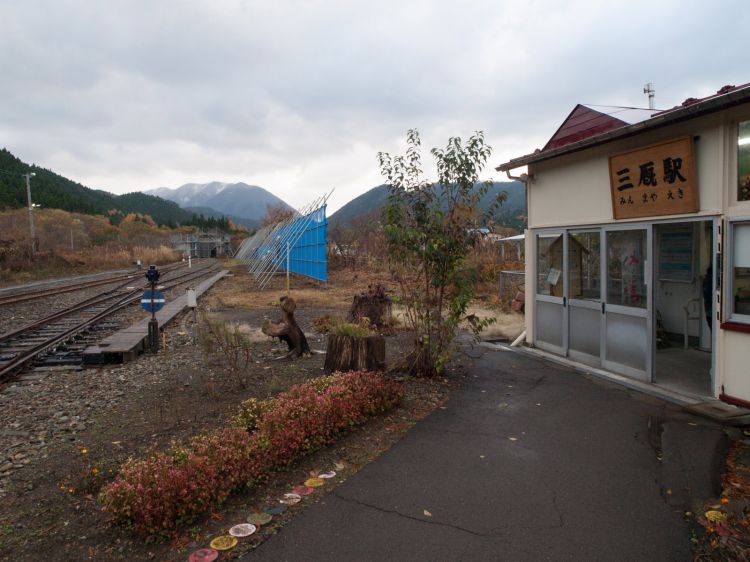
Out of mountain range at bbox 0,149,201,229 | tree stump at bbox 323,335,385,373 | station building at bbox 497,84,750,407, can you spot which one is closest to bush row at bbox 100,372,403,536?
Answer: tree stump at bbox 323,335,385,373

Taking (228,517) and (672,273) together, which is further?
(672,273)

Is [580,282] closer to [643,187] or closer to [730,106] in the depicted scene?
[643,187]

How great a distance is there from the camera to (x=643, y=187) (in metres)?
6.46

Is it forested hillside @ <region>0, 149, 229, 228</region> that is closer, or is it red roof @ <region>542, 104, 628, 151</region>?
red roof @ <region>542, 104, 628, 151</region>

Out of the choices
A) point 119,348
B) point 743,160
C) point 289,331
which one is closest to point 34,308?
point 119,348

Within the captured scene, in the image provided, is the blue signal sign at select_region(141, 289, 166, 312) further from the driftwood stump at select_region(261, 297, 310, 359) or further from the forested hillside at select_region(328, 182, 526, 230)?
the forested hillside at select_region(328, 182, 526, 230)

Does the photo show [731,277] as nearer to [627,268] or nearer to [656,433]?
[627,268]

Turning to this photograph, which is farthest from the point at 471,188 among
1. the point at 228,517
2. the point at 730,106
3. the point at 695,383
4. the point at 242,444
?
the point at 228,517

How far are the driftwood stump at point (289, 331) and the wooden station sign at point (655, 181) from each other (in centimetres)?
516

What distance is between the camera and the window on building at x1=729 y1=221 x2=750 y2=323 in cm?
527

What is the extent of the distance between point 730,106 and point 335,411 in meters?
5.24

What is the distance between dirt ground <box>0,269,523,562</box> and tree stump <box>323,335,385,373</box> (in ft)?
1.69

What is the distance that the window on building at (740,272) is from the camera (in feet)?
17.3

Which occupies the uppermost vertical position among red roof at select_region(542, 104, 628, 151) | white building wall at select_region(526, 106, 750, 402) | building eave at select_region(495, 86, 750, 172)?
red roof at select_region(542, 104, 628, 151)
